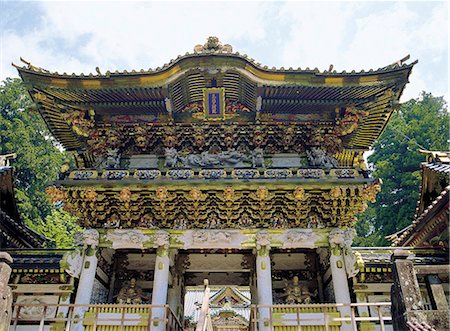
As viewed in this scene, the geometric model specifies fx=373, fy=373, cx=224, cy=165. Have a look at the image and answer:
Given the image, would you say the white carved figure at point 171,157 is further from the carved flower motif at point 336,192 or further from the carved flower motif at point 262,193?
the carved flower motif at point 336,192

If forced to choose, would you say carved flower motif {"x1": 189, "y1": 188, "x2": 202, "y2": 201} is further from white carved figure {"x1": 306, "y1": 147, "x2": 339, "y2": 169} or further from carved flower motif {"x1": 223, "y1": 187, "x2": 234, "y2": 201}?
white carved figure {"x1": 306, "y1": 147, "x2": 339, "y2": 169}

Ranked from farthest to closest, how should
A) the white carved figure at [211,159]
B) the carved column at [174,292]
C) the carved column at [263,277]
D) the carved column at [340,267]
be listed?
the white carved figure at [211,159] → the carved column at [174,292] → the carved column at [340,267] → the carved column at [263,277]

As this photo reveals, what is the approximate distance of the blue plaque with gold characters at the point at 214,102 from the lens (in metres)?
11.0

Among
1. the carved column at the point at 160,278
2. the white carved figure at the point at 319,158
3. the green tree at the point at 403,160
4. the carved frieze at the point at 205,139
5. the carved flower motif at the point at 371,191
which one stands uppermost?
the green tree at the point at 403,160

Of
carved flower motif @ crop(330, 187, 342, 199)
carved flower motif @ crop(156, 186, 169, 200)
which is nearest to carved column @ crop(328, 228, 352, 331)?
carved flower motif @ crop(330, 187, 342, 199)

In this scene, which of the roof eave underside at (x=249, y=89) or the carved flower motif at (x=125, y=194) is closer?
the carved flower motif at (x=125, y=194)

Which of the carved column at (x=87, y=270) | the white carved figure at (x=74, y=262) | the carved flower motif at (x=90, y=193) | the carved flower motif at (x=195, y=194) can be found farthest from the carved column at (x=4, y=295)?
the carved flower motif at (x=195, y=194)

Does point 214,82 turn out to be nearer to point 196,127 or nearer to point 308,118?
point 196,127

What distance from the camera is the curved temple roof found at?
10258 millimetres

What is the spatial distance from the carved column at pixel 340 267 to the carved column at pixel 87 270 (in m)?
6.26

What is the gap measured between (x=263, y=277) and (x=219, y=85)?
5.49 meters

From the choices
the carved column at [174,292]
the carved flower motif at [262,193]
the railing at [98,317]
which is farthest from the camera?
the carved column at [174,292]

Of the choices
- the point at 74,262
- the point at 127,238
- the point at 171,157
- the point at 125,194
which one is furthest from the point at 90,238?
the point at 171,157

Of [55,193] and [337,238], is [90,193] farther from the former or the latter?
[337,238]
